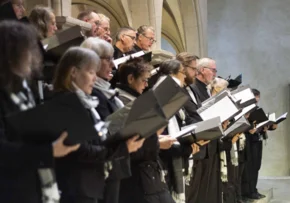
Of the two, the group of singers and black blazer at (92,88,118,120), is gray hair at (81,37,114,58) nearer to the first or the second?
the group of singers

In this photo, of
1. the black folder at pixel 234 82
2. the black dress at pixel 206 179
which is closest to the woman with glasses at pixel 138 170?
the black dress at pixel 206 179

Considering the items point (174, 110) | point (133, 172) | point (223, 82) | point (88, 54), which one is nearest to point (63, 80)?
point (88, 54)

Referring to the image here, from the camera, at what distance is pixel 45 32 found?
11.1 feet

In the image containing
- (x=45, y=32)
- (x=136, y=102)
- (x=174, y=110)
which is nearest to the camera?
(x=136, y=102)

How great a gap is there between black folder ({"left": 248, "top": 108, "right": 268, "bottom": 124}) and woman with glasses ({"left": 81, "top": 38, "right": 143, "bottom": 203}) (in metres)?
4.44

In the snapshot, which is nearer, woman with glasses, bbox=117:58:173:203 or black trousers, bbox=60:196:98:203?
black trousers, bbox=60:196:98:203

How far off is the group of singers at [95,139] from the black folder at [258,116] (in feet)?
5.98

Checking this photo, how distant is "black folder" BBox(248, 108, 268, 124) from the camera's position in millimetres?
7219

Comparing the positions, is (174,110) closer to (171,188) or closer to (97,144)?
(97,144)

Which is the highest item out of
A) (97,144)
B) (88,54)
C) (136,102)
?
(88,54)

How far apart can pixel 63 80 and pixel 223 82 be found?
372 cm

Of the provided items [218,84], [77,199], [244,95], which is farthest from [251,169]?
[77,199]

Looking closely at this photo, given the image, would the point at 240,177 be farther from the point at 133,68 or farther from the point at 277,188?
the point at 133,68

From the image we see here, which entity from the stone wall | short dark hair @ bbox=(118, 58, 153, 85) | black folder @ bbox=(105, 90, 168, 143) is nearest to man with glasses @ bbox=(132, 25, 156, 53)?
short dark hair @ bbox=(118, 58, 153, 85)
